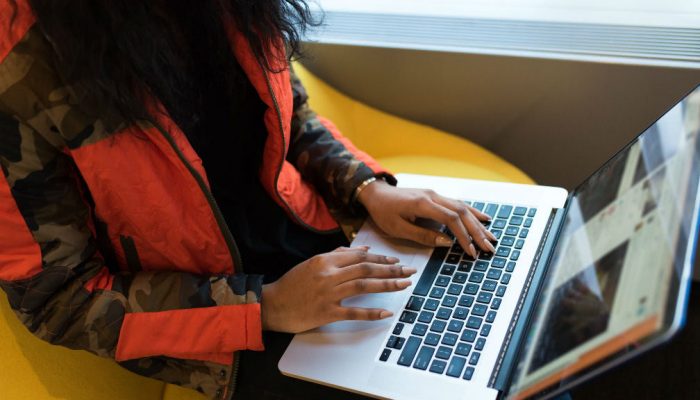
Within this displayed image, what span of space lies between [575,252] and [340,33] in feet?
2.93

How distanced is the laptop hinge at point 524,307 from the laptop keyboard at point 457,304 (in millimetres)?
27

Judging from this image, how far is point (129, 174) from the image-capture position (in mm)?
898

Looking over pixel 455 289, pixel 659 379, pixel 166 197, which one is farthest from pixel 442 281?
pixel 659 379

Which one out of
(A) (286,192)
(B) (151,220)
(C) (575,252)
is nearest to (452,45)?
(A) (286,192)

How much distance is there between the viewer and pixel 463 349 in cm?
91

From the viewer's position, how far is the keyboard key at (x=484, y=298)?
0.98 metres

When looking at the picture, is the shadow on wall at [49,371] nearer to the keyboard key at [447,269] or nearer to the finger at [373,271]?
the finger at [373,271]

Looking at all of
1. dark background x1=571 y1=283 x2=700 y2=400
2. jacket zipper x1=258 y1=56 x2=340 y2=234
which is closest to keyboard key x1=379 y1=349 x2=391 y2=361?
jacket zipper x1=258 y1=56 x2=340 y2=234

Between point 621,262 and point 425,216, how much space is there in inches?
13.7

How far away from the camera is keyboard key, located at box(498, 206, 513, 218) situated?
1.13m

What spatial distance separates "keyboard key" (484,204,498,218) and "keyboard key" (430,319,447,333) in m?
0.24

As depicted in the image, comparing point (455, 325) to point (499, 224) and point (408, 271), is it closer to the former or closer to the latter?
point (408, 271)

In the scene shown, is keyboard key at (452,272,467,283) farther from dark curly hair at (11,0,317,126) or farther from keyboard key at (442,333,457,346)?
dark curly hair at (11,0,317,126)

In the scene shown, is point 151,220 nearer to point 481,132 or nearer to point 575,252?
point 575,252
